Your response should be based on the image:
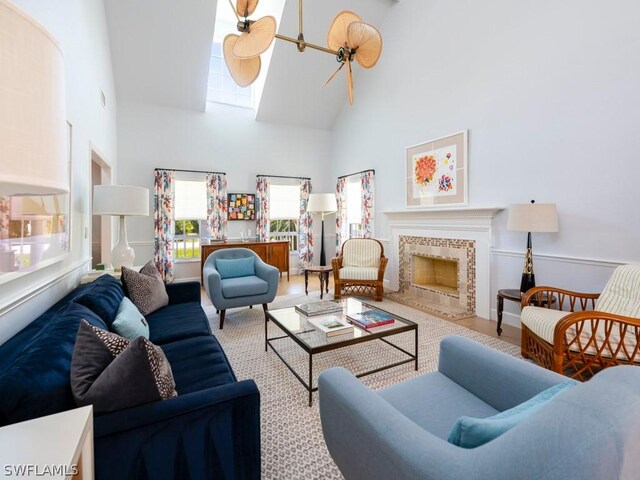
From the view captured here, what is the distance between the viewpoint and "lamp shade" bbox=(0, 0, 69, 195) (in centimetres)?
47

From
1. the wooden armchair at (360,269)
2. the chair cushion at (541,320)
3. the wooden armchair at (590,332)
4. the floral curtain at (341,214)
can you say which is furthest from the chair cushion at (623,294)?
the floral curtain at (341,214)

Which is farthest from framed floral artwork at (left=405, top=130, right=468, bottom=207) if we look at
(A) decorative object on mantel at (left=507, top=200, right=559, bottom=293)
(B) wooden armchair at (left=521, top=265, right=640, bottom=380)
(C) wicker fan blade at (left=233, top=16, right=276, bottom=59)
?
(C) wicker fan blade at (left=233, top=16, right=276, bottom=59)

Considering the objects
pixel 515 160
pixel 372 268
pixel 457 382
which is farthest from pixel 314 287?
pixel 457 382

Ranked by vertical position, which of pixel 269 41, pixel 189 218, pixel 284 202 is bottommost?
pixel 189 218

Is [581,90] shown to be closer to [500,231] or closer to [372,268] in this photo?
[500,231]

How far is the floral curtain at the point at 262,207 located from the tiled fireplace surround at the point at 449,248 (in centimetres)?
262

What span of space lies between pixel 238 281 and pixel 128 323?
202 centimetres

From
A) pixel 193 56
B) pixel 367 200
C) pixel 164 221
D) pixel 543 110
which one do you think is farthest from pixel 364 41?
pixel 164 221

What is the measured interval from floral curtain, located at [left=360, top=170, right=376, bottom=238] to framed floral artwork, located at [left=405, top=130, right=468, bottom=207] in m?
0.90

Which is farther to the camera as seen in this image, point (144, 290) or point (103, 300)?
point (144, 290)

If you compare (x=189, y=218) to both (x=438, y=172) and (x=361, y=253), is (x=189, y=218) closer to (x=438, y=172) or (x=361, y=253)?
(x=361, y=253)

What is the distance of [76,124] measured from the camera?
2.79 m

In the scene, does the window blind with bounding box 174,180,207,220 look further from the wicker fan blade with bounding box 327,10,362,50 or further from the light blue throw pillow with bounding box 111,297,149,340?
the wicker fan blade with bounding box 327,10,362,50

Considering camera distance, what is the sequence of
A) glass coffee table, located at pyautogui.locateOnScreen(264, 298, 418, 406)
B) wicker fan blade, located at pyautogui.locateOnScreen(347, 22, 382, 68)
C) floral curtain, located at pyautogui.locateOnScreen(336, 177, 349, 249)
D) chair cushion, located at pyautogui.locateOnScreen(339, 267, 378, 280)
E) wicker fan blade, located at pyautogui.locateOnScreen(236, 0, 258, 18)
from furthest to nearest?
floral curtain, located at pyautogui.locateOnScreen(336, 177, 349, 249) < chair cushion, located at pyautogui.locateOnScreen(339, 267, 378, 280) < wicker fan blade, located at pyautogui.locateOnScreen(347, 22, 382, 68) < wicker fan blade, located at pyautogui.locateOnScreen(236, 0, 258, 18) < glass coffee table, located at pyautogui.locateOnScreen(264, 298, 418, 406)
